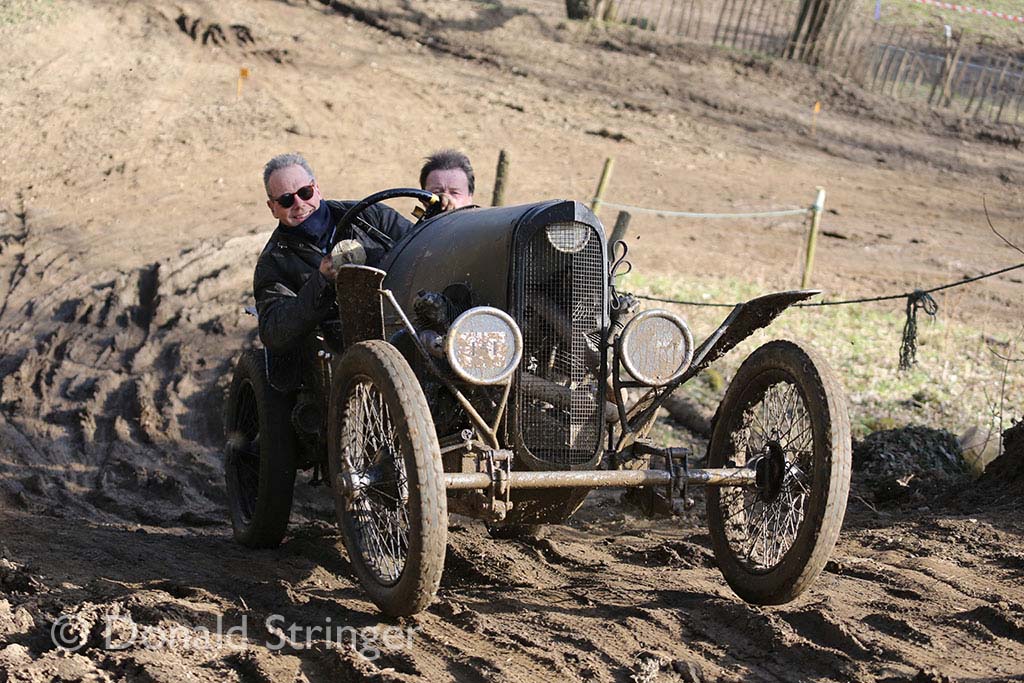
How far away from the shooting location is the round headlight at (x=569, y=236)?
186 inches

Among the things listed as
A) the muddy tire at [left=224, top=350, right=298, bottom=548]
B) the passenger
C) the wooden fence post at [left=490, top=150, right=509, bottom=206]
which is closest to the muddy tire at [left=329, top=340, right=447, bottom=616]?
the muddy tire at [left=224, top=350, right=298, bottom=548]

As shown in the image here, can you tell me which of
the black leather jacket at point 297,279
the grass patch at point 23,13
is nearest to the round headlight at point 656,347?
the black leather jacket at point 297,279

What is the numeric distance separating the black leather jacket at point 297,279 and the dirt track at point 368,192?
1.10 m

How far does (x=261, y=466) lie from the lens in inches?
228

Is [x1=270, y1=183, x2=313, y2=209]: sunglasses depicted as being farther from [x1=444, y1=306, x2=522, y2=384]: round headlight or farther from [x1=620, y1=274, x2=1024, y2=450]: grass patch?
[x1=620, y1=274, x2=1024, y2=450]: grass patch

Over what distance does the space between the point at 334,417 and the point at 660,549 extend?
1.80m

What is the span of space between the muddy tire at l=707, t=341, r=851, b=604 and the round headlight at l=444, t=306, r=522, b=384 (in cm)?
107

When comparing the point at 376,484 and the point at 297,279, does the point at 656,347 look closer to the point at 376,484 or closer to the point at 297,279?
the point at 376,484

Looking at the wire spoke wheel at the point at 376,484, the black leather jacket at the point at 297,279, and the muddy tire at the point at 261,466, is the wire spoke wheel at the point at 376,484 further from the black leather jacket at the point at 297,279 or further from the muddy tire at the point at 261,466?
the muddy tire at the point at 261,466

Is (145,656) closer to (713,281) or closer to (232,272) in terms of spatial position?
(232,272)

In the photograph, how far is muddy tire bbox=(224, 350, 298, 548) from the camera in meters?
5.74

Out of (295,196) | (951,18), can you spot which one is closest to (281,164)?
(295,196)

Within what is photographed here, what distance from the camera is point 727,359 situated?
992 centimetres

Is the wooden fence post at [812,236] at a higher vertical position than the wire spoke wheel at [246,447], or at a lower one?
higher
